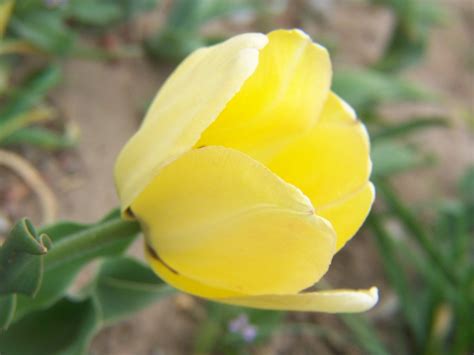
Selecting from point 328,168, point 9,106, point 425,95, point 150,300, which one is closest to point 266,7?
point 425,95

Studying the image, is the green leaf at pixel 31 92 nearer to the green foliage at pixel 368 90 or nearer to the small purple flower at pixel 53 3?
the small purple flower at pixel 53 3

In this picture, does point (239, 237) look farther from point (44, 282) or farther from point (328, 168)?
point (44, 282)

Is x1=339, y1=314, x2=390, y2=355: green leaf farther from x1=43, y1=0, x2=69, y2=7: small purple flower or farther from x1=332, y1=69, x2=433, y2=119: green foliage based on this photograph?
x1=43, y1=0, x2=69, y2=7: small purple flower

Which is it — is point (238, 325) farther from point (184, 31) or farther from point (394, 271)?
point (184, 31)

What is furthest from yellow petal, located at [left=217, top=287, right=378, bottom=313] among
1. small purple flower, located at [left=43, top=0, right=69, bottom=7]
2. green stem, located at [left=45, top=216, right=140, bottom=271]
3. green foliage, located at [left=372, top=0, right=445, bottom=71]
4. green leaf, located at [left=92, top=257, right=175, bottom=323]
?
green foliage, located at [left=372, top=0, right=445, bottom=71]

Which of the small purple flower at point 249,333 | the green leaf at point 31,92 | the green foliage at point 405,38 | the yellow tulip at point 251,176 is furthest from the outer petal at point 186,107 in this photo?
the green foliage at point 405,38

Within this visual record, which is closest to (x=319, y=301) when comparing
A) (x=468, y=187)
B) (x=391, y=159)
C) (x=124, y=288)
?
(x=124, y=288)
